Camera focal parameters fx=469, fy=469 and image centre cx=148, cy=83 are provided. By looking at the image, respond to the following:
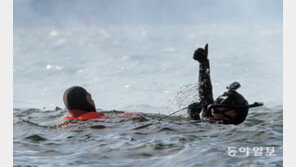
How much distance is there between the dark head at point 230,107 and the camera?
32.5ft

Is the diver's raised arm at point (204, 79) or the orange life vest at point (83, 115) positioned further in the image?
the diver's raised arm at point (204, 79)

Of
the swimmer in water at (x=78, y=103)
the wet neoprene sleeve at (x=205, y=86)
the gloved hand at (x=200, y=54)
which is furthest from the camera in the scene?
the gloved hand at (x=200, y=54)

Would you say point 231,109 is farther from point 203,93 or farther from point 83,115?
point 83,115

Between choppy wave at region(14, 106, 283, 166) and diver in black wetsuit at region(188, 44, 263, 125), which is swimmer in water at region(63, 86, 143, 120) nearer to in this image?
choppy wave at region(14, 106, 283, 166)

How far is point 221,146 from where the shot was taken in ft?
25.2

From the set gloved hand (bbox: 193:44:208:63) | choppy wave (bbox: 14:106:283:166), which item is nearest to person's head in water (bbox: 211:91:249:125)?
choppy wave (bbox: 14:106:283:166)

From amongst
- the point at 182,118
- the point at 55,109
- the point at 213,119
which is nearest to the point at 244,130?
the point at 213,119

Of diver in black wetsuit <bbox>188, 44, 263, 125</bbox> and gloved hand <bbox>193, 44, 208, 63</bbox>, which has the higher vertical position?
gloved hand <bbox>193, 44, 208, 63</bbox>

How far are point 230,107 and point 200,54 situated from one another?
176cm

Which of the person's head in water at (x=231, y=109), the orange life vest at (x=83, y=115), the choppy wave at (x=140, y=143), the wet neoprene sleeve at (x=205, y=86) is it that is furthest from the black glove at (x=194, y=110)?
the orange life vest at (x=83, y=115)

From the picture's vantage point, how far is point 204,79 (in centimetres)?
1108

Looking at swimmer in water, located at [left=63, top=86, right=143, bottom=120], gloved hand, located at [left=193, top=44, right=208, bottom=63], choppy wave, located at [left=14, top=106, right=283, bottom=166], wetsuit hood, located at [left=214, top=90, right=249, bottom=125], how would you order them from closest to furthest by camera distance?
1. choppy wave, located at [left=14, top=106, right=283, bottom=166]
2. wetsuit hood, located at [left=214, top=90, right=249, bottom=125]
3. swimmer in water, located at [left=63, top=86, right=143, bottom=120]
4. gloved hand, located at [left=193, top=44, right=208, bottom=63]

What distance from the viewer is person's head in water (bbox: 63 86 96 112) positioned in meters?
10.9

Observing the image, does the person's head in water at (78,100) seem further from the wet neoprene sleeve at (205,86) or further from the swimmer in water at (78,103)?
the wet neoprene sleeve at (205,86)
